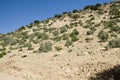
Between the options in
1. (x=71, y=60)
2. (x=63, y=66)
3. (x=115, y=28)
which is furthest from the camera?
(x=115, y=28)

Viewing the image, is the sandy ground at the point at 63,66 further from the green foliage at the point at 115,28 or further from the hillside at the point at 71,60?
the green foliage at the point at 115,28

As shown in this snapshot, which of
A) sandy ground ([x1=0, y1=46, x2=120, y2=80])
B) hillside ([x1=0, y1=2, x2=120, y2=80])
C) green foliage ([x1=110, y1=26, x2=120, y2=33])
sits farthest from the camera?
green foliage ([x1=110, y1=26, x2=120, y2=33])

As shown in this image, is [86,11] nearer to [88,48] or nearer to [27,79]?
[88,48]

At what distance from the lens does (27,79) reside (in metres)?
16.4

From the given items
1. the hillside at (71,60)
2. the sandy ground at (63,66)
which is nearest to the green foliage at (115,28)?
the hillside at (71,60)

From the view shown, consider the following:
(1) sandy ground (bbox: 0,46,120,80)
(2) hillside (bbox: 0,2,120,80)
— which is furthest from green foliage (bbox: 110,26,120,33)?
(1) sandy ground (bbox: 0,46,120,80)

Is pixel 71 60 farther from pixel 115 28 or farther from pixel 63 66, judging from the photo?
pixel 115 28

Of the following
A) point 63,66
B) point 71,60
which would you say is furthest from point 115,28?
point 63,66

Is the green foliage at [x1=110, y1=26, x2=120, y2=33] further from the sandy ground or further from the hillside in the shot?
the sandy ground

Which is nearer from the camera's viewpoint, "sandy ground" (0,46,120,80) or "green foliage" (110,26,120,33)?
"sandy ground" (0,46,120,80)

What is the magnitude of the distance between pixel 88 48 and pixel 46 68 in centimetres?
534

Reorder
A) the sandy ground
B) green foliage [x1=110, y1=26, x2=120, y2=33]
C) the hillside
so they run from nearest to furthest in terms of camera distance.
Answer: the sandy ground < the hillside < green foliage [x1=110, y1=26, x2=120, y2=33]

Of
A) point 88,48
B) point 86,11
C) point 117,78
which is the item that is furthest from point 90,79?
point 86,11

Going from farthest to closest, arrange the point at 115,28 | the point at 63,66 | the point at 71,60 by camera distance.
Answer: the point at 115,28
the point at 71,60
the point at 63,66
